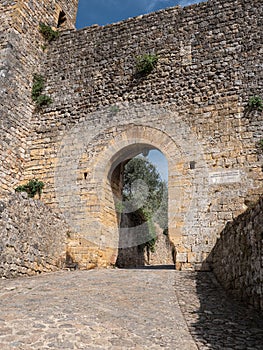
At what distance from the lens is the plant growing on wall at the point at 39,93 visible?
10633 mm

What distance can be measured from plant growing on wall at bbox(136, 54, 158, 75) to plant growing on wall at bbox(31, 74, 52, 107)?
285 centimetres

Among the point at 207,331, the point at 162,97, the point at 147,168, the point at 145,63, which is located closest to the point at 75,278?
the point at 207,331

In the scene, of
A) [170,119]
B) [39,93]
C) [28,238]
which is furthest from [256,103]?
[39,93]

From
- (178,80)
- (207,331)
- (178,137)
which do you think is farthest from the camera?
(178,80)

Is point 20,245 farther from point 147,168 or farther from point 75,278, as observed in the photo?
point 147,168

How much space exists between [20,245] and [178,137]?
433cm

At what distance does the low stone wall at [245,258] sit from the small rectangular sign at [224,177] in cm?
194

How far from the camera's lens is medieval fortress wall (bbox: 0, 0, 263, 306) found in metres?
7.95

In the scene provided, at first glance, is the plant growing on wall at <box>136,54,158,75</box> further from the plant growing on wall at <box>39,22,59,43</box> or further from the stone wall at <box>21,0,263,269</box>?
the plant growing on wall at <box>39,22,59,43</box>

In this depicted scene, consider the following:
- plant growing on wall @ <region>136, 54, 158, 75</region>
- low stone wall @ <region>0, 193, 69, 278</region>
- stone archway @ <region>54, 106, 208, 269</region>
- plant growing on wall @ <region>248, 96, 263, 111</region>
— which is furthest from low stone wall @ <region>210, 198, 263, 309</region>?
plant growing on wall @ <region>136, 54, 158, 75</region>

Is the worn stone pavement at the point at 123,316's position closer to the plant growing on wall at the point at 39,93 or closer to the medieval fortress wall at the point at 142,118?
the medieval fortress wall at the point at 142,118

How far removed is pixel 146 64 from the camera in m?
9.59

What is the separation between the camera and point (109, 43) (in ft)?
34.6

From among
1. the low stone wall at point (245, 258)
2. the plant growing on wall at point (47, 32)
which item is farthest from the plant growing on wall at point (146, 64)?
the low stone wall at point (245, 258)
